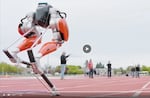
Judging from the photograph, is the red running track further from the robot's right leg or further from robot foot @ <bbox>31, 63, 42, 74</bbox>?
the robot's right leg

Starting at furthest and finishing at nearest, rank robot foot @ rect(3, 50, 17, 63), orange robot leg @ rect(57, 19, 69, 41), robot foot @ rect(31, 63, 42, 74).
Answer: orange robot leg @ rect(57, 19, 69, 41), robot foot @ rect(31, 63, 42, 74), robot foot @ rect(3, 50, 17, 63)

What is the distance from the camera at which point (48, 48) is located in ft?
24.6

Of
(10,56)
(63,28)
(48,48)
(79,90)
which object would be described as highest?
(63,28)

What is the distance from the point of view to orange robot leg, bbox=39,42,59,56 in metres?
7.43

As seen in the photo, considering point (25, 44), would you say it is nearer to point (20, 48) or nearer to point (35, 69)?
point (20, 48)

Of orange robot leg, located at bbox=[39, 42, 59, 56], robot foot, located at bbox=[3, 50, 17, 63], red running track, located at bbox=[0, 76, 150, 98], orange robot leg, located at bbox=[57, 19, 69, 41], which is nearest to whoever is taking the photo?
robot foot, located at bbox=[3, 50, 17, 63]

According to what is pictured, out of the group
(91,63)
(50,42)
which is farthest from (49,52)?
(91,63)

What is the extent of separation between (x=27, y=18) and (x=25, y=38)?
389mm

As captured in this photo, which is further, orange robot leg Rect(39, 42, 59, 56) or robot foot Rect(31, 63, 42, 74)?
orange robot leg Rect(39, 42, 59, 56)

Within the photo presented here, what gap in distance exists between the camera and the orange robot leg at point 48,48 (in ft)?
24.4

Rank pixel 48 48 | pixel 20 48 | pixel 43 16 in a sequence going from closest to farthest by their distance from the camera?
pixel 20 48 → pixel 48 48 → pixel 43 16

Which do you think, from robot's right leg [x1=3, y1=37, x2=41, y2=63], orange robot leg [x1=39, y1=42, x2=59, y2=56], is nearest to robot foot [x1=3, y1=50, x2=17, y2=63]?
robot's right leg [x1=3, y1=37, x2=41, y2=63]

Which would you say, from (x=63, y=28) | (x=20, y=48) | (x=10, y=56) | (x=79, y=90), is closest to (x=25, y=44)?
(x=20, y=48)

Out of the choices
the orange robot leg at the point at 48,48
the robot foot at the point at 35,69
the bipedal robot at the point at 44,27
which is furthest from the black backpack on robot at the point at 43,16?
the robot foot at the point at 35,69
